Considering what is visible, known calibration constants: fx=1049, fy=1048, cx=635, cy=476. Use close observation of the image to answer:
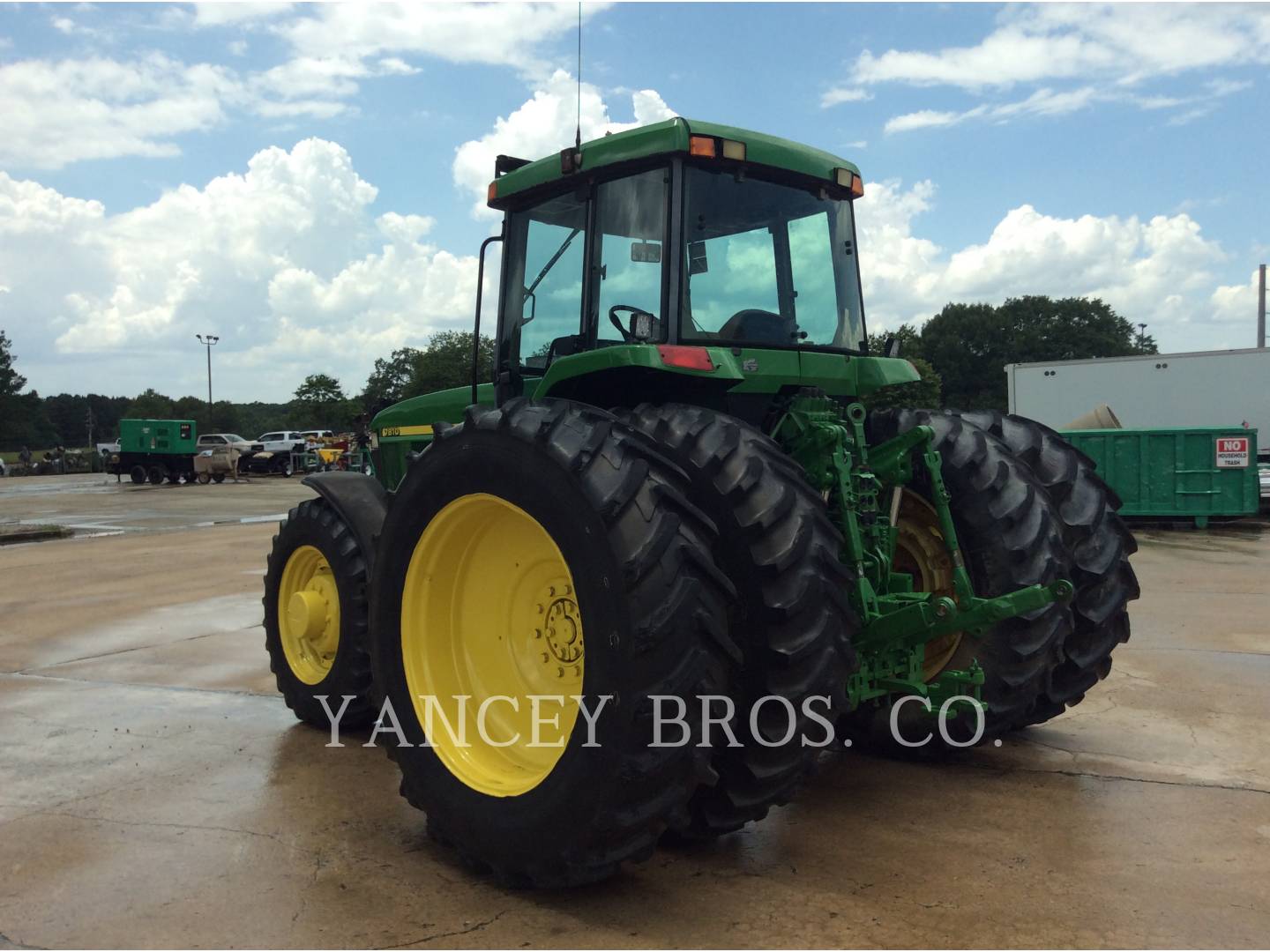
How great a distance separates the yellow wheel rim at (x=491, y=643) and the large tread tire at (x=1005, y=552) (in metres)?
1.91

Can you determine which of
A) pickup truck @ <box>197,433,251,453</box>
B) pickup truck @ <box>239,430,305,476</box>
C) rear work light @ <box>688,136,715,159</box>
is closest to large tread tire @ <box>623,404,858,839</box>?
rear work light @ <box>688,136,715,159</box>

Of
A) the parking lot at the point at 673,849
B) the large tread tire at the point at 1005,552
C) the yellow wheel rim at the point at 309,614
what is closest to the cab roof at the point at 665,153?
the large tread tire at the point at 1005,552

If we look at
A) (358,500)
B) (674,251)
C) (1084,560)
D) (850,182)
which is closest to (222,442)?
(358,500)

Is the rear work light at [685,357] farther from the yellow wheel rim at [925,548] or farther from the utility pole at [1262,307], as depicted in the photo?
the utility pole at [1262,307]

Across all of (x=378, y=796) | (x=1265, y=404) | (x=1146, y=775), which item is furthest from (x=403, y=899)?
(x=1265, y=404)

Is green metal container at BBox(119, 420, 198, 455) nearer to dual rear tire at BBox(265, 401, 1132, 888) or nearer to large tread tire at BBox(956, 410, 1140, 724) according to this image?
dual rear tire at BBox(265, 401, 1132, 888)

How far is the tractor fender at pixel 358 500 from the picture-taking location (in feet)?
17.8

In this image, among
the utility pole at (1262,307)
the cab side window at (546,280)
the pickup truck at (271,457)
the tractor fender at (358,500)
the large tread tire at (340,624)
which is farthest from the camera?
the pickup truck at (271,457)

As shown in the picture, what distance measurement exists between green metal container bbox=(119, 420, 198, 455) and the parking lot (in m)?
32.4

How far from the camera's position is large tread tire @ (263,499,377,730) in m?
5.33

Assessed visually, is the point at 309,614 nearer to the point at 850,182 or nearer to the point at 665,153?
the point at 665,153

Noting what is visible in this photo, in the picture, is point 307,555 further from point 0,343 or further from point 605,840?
point 0,343

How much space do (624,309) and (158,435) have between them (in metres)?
37.1

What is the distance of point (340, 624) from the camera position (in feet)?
17.9
